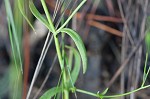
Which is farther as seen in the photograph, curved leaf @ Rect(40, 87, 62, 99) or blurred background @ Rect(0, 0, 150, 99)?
blurred background @ Rect(0, 0, 150, 99)

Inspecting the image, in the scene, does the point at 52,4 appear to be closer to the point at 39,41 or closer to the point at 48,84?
the point at 39,41

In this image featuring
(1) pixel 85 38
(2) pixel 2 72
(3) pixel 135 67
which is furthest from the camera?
(1) pixel 85 38

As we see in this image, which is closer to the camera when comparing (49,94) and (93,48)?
(49,94)

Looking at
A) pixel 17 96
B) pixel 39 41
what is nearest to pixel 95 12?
pixel 39 41

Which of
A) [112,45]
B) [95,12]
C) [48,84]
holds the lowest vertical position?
[48,84]

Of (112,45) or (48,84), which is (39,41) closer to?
(48,84)

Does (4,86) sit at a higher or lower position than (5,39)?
lower

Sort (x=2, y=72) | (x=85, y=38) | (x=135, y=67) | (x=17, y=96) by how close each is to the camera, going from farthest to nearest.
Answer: (x=85, y=38)
(x=2, y=72)
(x=135, y=67)
(x=17, y=96)

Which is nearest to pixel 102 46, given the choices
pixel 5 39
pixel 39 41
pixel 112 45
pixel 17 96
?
pixel 112 45

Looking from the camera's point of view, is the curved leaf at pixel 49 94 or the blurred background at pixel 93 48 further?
the blurred background at pixel 93 48

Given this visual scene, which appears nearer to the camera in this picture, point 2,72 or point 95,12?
point 2,72
